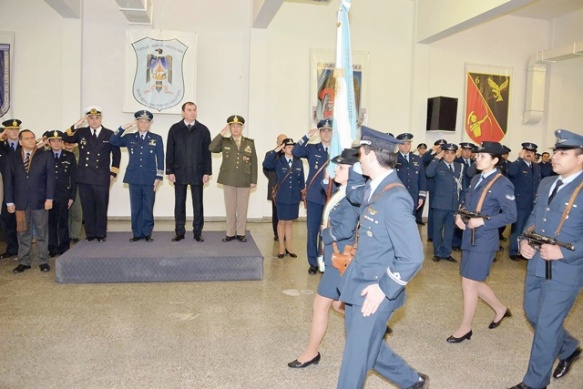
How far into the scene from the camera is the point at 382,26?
1012cm

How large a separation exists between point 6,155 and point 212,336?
4.04 meters

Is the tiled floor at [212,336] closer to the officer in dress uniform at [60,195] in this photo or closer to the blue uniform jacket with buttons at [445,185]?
the officer in dress uniform at [60,195]

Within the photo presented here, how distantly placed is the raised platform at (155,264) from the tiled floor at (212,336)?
13 centimetres

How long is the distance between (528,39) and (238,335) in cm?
1050

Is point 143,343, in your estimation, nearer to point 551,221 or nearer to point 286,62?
point 551,221

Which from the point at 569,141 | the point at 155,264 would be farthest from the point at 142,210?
the point at 569,141

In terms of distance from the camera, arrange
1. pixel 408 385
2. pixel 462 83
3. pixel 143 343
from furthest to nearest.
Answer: pixel 462 83 → pixel 143 343 → pixel 408 385

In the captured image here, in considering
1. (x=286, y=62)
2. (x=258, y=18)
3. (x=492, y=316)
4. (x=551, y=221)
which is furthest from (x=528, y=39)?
(x=551, y=221)

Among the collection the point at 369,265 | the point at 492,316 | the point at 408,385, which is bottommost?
the point at 492,316

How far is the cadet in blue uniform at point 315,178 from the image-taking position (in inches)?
214

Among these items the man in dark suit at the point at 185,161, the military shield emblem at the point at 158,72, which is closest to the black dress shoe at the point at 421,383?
the man in dark suit at the point at 185,161

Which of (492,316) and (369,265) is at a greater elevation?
(369,265)

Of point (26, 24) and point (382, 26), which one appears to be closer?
point (26, 24)

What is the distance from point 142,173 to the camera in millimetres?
6043
